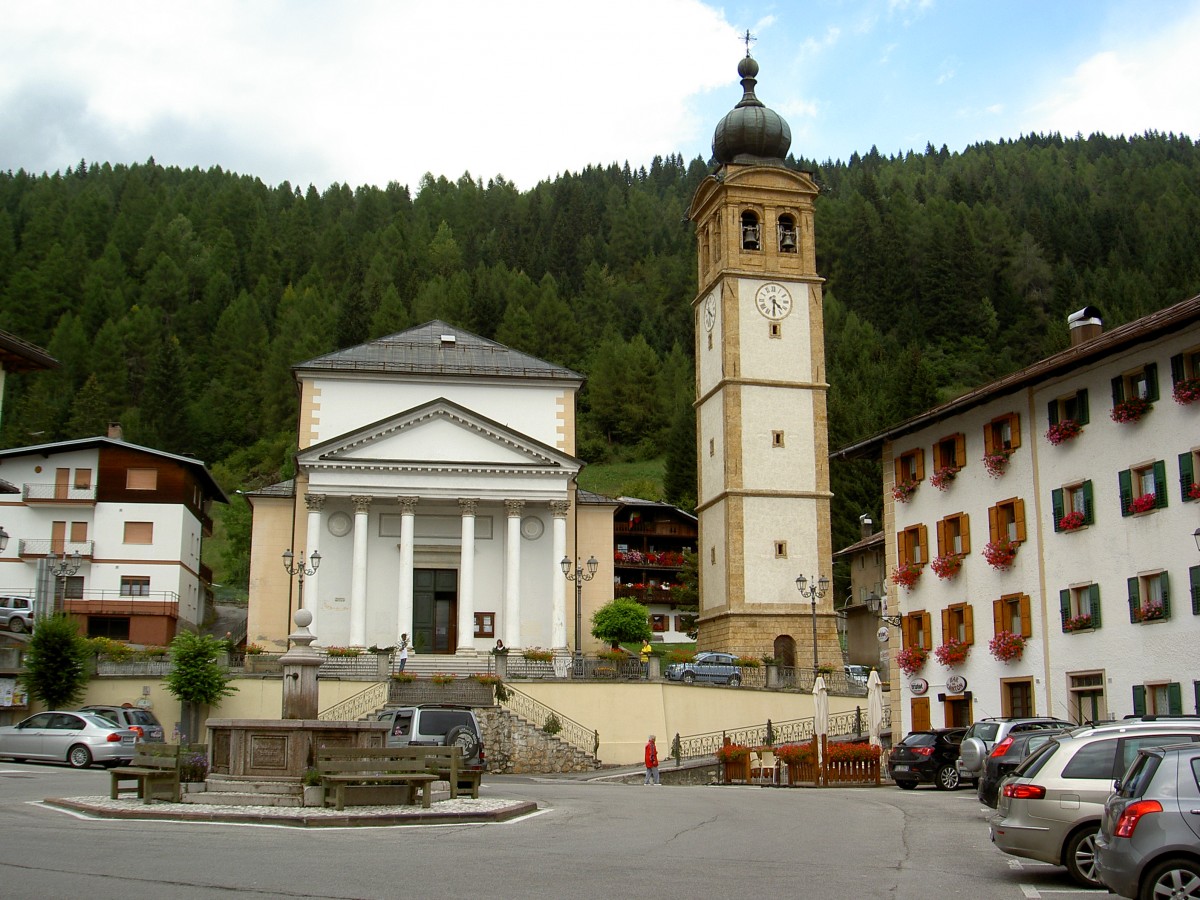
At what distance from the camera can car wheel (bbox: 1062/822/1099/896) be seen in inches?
491

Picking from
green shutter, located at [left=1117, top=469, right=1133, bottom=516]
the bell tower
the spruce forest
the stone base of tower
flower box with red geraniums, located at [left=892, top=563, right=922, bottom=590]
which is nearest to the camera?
green shutter, located at [left=1117, top=469, right=1133, bottom=516]

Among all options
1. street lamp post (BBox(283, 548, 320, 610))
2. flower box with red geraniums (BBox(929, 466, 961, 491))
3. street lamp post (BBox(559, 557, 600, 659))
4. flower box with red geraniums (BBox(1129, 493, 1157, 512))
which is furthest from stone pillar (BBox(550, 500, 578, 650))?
flower box with red geraniums (BBox(1129, 493, 1157, 512))

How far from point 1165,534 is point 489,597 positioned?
25623 millimetres

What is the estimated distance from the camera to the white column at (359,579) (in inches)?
1781

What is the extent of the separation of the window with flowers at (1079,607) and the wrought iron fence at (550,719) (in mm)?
13798

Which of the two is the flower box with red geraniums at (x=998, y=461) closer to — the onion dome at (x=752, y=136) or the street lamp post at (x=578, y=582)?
the street lamp post at (x=578, y=582)

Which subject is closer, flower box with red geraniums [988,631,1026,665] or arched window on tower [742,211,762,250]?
flower box with red geraniums [988,631,1026,665]

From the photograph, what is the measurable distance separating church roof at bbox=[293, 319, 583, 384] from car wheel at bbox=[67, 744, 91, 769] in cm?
2080

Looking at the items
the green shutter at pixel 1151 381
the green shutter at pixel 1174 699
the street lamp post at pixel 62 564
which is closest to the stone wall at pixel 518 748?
the green shutter at pixel 1174 699

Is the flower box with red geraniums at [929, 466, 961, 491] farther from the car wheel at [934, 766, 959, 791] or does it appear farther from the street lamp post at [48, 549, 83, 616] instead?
the street lamp post at [48, 549, 83, 616]

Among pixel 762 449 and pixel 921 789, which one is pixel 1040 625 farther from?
pixel 762 449

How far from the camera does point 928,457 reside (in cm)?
3700

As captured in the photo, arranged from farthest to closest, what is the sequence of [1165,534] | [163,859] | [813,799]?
[1165,534]
[813,799]
[163,859]

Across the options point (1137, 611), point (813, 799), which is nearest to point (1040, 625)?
point (1137, 611)
